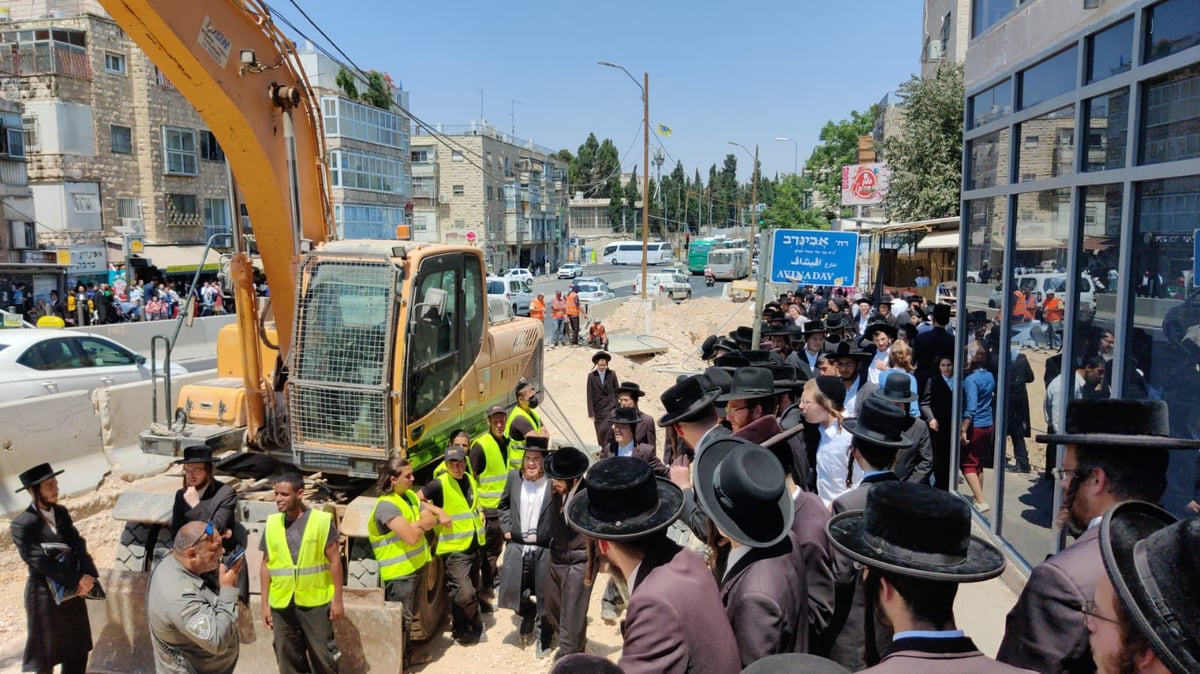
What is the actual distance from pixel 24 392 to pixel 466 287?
7.15 meters

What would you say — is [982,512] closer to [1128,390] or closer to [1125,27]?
[1128,390]

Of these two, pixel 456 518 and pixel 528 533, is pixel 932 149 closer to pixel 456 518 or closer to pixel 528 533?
pixel 528 533

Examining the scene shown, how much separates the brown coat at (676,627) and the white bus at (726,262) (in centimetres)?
6090

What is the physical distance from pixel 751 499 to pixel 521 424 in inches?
195

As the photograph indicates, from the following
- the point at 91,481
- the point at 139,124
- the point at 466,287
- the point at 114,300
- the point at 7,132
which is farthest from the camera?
the point at 139,124

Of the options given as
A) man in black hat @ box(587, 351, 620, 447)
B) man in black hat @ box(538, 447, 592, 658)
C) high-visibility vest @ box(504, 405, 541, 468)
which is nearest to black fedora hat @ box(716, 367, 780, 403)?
man in black hat @ box(538, 447, 592, 658)

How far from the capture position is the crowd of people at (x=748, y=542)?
2.37m

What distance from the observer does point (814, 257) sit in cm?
916

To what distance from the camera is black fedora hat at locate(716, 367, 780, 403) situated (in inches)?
204

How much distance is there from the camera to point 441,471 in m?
6.60

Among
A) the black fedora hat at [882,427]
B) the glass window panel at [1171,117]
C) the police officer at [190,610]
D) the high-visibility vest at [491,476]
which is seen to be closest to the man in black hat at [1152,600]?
the black fedora hat at [882,427]

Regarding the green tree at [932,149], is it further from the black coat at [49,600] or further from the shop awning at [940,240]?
the black coat at [49,600]

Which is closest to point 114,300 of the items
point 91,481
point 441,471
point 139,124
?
point 139,124

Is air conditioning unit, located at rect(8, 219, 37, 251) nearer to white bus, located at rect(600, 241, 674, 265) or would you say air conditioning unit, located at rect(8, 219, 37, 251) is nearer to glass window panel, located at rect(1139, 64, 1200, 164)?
glass window panel, located at rect(1139, 64, 1200, 164)
